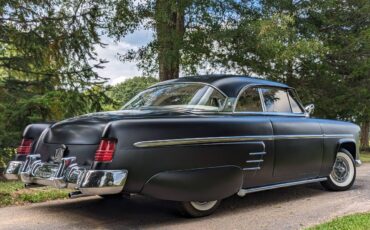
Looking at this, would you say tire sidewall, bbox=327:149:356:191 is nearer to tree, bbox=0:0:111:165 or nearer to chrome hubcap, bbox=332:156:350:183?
chrome hubcap, bbox=332:156:350:183

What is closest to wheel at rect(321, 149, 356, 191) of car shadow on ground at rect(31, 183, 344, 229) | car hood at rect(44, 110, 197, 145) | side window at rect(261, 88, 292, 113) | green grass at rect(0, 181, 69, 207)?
car shadow on ground at rect(31, 183, 344, 229)

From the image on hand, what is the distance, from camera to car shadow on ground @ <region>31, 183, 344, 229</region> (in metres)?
4.82

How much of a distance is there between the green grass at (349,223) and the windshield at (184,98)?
1833mm

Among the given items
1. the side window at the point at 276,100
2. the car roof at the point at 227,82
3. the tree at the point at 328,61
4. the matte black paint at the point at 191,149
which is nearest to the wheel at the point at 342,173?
the matte black paint at the point at 191,149

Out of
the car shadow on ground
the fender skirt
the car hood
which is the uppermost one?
the car hood

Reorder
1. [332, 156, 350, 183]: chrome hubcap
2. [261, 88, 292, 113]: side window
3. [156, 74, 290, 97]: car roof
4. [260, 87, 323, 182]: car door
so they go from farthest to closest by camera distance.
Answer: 1. [332, 156, 350, 183]: chrome hubcap
2. [261, 88, 292, 113]: side window
3. [260, 87, 323, 182]: car door
4. [156, 74, 290, 97]: car roof

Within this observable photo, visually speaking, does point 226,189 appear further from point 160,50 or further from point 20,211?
point 160,50

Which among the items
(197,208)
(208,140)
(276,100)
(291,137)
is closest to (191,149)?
(208,140)

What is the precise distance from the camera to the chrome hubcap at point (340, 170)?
695 cm

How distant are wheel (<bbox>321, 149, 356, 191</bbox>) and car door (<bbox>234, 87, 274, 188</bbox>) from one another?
182cm

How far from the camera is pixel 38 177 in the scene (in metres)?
4.68

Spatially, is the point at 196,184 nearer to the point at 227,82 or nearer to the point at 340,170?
the point at 227,82

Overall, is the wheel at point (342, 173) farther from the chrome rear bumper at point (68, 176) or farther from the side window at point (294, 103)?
the chrome rear bumper at point (68, 176)

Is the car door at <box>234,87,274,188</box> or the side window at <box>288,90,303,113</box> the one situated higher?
the side window at <box>288,90,303,113</box>
